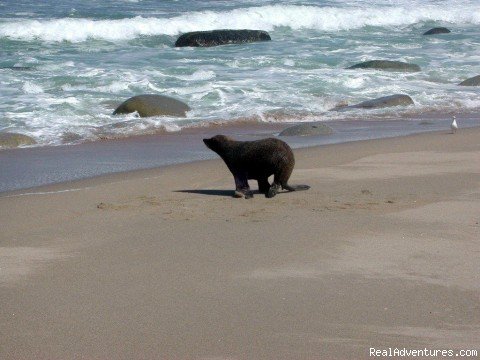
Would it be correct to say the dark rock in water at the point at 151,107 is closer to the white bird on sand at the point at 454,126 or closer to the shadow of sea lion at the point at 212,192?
the white bird on sand at the point at 454,126

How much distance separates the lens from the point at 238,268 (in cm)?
578

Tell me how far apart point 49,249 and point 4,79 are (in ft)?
38.9

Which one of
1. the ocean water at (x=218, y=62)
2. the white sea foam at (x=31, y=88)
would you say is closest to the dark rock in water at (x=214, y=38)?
the ocean water at (x=218, y=62)

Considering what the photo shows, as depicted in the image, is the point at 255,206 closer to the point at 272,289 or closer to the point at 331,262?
the point at 331,262

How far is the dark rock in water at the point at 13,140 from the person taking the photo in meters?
11.4

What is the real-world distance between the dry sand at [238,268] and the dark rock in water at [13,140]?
114 inches

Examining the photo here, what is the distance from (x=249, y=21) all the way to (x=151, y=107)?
2110 centimetres

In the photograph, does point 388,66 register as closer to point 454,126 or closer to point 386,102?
point 386,102

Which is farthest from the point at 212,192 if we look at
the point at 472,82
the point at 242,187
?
the point at 472,82

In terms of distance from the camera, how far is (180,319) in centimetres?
490

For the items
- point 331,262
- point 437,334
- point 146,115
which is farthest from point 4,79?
point 437,334

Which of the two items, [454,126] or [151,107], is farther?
[151,107]

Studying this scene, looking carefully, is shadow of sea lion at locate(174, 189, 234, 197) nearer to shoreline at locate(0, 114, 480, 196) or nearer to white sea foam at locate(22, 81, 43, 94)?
shoreline at locate(0, 114, 480, 196)

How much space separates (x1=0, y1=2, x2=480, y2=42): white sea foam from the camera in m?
28.9
